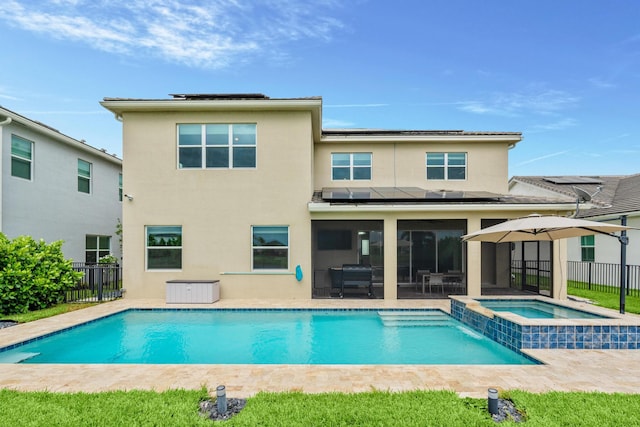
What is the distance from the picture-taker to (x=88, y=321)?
10109mm

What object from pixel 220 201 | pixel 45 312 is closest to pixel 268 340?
pixel 220 201

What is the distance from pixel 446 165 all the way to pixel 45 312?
17336 millimetres

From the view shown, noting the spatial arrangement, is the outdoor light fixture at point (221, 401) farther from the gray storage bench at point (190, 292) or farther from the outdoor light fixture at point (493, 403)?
the gray storage bench at point (190, 292)

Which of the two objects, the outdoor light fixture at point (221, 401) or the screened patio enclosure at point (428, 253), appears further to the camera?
the screened patio enclosure at point (428, 253)

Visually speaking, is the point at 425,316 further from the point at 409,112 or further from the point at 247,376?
the point at 409,112

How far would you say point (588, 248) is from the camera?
19062 millimetres

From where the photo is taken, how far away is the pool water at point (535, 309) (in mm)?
9188

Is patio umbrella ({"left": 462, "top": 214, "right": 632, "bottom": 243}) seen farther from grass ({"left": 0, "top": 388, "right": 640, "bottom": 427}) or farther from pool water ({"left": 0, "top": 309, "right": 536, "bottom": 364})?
grass ({"left": 0, "top": 388, "right": 640, "bottom": 427})

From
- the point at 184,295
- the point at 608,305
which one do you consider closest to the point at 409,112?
the point at 608,305

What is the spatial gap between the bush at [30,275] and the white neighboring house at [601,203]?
18534mm

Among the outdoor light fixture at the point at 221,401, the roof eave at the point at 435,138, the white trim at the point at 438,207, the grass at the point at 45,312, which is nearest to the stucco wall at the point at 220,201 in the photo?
the white trim at the point at 438,207

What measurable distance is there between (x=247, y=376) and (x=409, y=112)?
83.2 feet

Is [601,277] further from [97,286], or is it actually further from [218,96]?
[97,286]

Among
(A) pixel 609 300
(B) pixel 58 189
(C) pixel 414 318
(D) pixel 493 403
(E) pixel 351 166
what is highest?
(E) pixel 351 166
